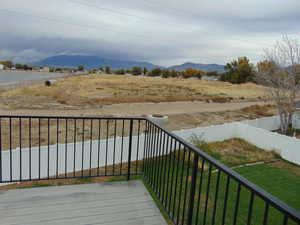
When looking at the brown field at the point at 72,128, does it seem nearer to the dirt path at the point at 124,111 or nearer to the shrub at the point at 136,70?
the dirt path at the point at 124,111

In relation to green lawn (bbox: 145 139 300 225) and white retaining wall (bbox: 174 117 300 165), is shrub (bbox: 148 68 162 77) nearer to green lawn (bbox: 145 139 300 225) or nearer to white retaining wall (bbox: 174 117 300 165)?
white retaining wall (bbox: 174 117 300 165)

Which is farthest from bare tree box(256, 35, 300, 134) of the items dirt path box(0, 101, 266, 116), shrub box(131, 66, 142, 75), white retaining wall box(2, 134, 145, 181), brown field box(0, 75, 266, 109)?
shrub box(131, 66, 142, 75)

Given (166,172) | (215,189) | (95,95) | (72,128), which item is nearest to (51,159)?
(166,172)

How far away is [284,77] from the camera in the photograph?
8.61 m

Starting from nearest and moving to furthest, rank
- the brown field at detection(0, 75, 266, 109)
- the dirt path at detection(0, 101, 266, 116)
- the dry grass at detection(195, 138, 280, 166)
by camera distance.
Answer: the dry grass at detection(195, 138, 280, 166) → the dirt path at detection(0, 101, 266, 116) → the brown field at detection(0, 75, 266, 109)

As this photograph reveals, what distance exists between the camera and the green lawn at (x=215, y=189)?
2.09 meters

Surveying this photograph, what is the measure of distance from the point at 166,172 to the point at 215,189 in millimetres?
1378

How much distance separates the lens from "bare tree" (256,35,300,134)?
27.4ft

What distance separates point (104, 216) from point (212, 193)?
214cm

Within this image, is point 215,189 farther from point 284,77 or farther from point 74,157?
point 284,77

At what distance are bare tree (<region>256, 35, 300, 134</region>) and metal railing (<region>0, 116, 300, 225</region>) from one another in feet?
18.8

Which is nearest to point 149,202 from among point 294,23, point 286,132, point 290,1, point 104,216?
point 104,216

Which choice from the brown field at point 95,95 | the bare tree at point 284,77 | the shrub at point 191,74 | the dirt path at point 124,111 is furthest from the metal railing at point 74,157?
the shrub at point 191,74

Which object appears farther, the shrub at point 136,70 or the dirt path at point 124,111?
the shrub at point 136,70
